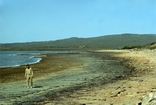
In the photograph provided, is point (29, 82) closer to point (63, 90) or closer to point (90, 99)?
point (63, 90)

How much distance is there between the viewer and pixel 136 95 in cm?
1276

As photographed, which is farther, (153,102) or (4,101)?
(4,101)

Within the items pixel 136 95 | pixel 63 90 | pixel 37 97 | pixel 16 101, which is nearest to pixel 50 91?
pixel 63 90

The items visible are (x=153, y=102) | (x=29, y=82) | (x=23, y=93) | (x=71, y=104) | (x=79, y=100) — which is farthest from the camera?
(x=29, y=82)

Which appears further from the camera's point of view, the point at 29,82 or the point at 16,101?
the point at 29,82

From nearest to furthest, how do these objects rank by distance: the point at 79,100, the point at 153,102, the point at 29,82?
1. the point at 153,102
2. the point at 79,100
3. the point at 29,82

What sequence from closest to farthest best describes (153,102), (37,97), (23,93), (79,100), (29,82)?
(153,102)
(79,100)
(37,97)
(23,93)
(29,82)

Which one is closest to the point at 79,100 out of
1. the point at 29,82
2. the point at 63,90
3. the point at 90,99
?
the point at 90,99

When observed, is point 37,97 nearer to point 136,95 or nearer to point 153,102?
point 136,95

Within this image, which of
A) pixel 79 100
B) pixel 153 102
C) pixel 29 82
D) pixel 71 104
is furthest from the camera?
pixel 29 82

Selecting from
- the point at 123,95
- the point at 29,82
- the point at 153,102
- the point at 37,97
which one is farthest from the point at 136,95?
the point at 29,82

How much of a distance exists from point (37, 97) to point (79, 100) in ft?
8.10

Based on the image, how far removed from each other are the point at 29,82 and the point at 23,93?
2.88m

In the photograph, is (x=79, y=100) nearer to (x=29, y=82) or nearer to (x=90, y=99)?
(x=90, y=99)
